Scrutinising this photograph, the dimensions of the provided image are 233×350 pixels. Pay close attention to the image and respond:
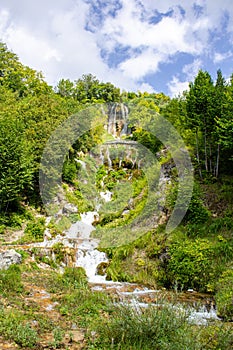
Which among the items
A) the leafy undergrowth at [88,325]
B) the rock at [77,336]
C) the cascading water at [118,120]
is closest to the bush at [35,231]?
the leafy undergrowth at [88,325]

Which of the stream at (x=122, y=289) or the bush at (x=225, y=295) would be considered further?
the bush at (x=225, y=295)

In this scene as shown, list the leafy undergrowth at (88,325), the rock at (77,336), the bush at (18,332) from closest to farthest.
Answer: the leafy undergrowth at (88,325) < the bush at (18,332) < the rock at (77,336)

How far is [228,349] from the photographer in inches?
213

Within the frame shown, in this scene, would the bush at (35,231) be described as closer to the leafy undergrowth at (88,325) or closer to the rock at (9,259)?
the rock at (9,259)

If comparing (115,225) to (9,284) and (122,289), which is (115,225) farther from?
(9,284)

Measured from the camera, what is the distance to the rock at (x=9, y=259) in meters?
→ 14.1

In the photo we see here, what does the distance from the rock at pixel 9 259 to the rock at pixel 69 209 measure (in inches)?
418

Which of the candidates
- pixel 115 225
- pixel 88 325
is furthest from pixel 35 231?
pixel 88 325

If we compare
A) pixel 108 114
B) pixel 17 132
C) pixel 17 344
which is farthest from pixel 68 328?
pixel 108 114

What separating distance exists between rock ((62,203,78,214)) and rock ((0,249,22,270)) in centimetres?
1062

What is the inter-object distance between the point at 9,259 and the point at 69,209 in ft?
38.4

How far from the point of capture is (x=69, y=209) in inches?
1033

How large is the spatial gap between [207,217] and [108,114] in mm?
34676

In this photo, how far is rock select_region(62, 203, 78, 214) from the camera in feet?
85.2
